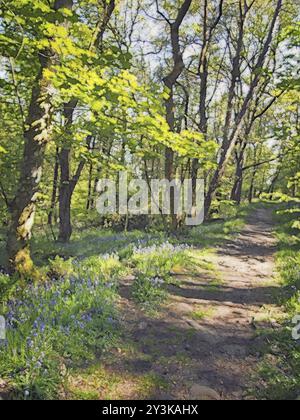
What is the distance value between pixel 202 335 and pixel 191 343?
35cm

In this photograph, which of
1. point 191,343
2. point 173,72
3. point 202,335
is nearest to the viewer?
point 191,343

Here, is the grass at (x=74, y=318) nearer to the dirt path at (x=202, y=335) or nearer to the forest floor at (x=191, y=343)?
the forest floor at (x=191, y=343)

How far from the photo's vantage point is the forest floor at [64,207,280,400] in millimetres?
4199

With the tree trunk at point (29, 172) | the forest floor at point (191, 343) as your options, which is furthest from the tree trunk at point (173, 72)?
the tree trunk at point (29, 172)

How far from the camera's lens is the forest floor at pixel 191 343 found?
420 centimetres

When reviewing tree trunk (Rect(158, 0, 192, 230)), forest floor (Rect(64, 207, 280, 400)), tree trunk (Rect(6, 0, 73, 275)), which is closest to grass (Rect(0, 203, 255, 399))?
forest floor (Rect(64, 207, 280, 400))

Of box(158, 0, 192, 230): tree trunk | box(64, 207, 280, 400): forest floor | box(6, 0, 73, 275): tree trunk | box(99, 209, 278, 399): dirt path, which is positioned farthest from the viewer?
box(158, 0, 192, 230): tree trunk

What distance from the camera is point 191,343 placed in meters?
5.30

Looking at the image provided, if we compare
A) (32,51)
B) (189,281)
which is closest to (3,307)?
(189,281)

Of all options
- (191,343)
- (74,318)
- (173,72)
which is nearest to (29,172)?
(74,318)

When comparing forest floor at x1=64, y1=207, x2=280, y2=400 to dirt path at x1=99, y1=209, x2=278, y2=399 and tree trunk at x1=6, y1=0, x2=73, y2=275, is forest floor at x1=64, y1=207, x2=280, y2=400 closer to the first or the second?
dirt path at x1=99, y1=209, x2=278, y2=399

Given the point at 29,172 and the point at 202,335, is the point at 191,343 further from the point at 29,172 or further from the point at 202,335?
the point at 29,172

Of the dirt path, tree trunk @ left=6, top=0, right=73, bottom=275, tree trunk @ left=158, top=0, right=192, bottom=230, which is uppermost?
tree trunk @ left=158, top=0, right=192, bottom=230
